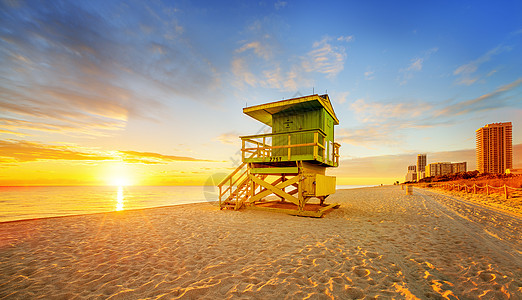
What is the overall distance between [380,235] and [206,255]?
17.4ft

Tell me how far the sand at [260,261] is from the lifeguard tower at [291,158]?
2557 millimetres

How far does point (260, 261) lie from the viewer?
453cm

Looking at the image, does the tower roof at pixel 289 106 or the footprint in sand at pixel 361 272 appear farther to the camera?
the tower roof at pixel 289 106

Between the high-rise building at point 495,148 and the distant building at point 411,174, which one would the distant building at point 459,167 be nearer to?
the high-rise building at point 495,148

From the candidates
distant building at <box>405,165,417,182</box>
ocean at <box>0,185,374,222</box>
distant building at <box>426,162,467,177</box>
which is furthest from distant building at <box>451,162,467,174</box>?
ocean at <box>0,185,374,222</box>

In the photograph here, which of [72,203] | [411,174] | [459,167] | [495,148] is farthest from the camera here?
[411,174]

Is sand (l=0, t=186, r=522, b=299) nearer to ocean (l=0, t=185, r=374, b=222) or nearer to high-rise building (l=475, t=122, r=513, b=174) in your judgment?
ocean (l=0, t=185, r=374, b=222)

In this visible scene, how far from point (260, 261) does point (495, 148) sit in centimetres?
13474

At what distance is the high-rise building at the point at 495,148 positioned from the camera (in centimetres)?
8888

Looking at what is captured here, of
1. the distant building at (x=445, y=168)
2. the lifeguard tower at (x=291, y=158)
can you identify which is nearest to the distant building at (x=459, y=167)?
the distant building at (x=445, y=168)

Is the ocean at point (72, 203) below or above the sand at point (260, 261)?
below

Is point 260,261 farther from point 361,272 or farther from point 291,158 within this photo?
point 291,158

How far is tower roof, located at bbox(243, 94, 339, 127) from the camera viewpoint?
10648 mm

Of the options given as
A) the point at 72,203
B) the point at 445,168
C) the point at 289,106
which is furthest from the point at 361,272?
the point at 445,168
